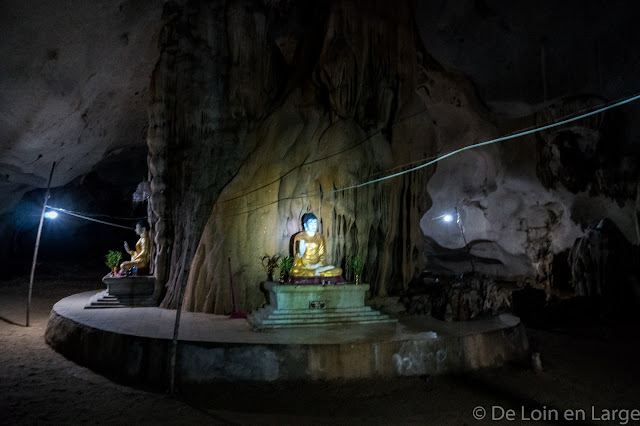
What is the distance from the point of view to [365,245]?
11.8 meters

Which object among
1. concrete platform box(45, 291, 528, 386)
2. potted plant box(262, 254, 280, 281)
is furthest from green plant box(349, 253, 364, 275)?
concrete platform box(45, 291, 528, 386)

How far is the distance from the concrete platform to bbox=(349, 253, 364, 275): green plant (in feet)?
7.57

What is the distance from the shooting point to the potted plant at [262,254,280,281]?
10.6 m

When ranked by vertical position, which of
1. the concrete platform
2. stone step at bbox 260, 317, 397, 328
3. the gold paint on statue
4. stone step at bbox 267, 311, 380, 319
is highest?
the gold paint on statue

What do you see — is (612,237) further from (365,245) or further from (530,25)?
(365,245)

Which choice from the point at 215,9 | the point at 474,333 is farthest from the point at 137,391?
the point at 215,9

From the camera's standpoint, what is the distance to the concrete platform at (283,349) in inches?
257

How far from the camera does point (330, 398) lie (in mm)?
6078

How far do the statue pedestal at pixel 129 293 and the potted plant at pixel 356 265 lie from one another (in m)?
6.06

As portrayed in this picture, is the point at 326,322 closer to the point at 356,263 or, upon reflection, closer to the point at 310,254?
the point at 310,254

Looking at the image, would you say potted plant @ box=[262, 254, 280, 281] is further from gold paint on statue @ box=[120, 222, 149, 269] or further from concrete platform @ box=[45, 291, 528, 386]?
gold paint on statue @ box=[120, 222, 149, 269]

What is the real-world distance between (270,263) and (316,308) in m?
2.38

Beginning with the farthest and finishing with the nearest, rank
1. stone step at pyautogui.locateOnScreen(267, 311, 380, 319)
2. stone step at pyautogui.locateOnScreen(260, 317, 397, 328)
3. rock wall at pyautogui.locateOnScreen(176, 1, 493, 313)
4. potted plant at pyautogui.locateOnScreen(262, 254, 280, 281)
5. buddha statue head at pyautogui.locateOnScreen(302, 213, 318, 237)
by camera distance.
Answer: rock wall at pyautogui.locateOnScreen(176, 1, 493, 313) → potted plant at pyautogui.locateOnScreen(262, 254, 280, 281) → buddha statue head at pyautogui.locateOnScreen(302, 213, 318, 237) → stone step at pyautogui.locateOnScreen(267, 311, 380, 319) → stone step at pyautogui.locateOnScreen(260, 317, 397, 328)

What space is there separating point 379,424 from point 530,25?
1201cm
